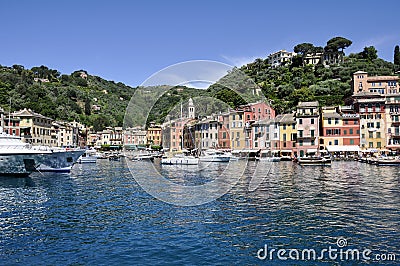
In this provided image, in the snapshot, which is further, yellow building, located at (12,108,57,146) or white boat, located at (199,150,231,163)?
yellow building, located at (12,108,57,146)

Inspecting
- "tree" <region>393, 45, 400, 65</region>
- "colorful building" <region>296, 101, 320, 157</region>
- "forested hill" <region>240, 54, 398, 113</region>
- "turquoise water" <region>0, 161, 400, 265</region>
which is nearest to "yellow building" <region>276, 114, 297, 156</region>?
"colorful building" <region>296, 101, 320, 157</region>

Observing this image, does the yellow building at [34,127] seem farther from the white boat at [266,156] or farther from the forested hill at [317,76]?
the white boat at [266,156]

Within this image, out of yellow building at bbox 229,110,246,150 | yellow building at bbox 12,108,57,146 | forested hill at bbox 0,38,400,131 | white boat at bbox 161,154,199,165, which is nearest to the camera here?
yellow building at bbox 229,110,246,150

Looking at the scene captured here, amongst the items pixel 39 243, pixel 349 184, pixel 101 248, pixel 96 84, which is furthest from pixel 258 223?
pixel 96 84

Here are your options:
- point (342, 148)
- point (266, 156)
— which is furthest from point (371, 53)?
point (266, 156)

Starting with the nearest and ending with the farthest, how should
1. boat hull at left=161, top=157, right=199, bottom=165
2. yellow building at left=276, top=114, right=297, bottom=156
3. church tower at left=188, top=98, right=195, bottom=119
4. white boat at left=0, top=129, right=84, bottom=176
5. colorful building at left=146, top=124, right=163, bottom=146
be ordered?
church tower at left=188, top=98, right=195, bottom=119
colorful building at left=146, top=124, right=163, bottom=146
white boat at left=0, top=129, right=84, bottom=176
boat hull at left=161, top=157, right=199, bottom=165
yellow building at left=276, top=114, right=297, bottom=156

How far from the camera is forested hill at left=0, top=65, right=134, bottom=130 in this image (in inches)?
4530

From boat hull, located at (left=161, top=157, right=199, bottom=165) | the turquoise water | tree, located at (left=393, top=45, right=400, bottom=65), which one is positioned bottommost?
the turquoise water

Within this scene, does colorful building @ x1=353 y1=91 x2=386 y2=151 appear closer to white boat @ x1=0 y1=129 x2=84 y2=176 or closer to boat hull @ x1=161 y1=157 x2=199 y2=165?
boat hull @ x1=161 y1=157 x2=199 y2=165

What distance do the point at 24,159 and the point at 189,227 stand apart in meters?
27.9

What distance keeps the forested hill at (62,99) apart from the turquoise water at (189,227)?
88.2 m

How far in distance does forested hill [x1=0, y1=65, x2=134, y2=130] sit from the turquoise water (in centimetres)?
8824

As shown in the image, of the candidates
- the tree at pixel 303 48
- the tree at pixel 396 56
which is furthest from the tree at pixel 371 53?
the tree at pixel 303 48

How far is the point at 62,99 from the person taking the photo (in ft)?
463
